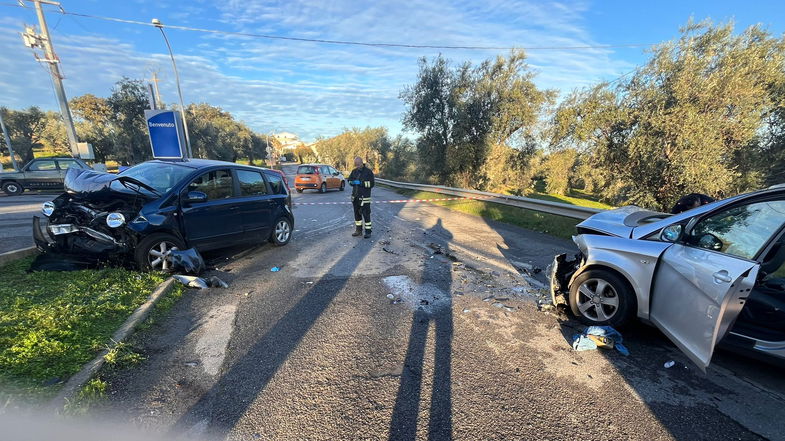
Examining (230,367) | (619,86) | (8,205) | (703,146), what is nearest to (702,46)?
(619,86)

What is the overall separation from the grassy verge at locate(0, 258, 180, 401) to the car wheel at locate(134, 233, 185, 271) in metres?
0.20

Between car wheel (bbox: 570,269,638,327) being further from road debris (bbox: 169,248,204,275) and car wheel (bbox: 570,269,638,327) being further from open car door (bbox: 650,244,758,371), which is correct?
road debris (bbox: 169,248,204,275)

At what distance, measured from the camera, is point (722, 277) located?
2426 millimetres

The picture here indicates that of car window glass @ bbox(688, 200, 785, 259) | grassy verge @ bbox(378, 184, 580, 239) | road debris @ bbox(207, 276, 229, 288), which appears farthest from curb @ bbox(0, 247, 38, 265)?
grassy verge @ bbox(378, 184, 580, 239)

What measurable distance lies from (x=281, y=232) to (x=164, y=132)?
10.1 metres

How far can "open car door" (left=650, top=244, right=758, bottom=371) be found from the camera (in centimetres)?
237

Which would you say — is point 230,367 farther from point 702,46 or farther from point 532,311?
point 702,46

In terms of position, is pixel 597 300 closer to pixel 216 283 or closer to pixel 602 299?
pixel 602 299

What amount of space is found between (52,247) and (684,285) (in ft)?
24.0

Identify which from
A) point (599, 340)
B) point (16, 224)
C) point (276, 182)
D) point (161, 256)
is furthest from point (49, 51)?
point (599, 340)

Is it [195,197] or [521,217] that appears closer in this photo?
[195,197]

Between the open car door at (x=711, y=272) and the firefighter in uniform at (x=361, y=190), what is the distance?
5617 millimetres

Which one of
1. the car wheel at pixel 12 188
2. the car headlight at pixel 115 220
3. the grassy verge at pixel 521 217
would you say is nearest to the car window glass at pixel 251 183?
the car headlight at pixel 115 220

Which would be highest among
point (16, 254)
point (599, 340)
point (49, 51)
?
point (49, 51)
